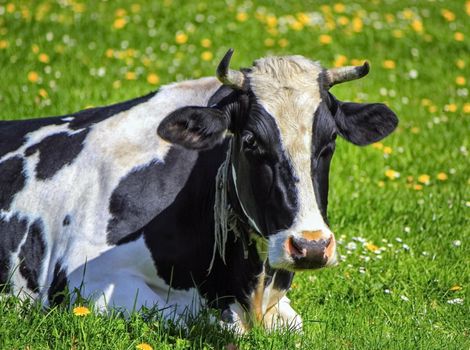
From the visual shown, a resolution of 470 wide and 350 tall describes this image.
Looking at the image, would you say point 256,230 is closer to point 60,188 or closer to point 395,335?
point 395,335

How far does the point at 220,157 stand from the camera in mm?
5570

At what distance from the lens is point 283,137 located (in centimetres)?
470

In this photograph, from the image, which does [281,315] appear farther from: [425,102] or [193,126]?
[425,102]

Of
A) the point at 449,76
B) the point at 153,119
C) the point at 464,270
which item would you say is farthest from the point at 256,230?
the point at 449,76

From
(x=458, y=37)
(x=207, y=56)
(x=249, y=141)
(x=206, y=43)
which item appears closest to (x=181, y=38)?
(x=206, y=43)

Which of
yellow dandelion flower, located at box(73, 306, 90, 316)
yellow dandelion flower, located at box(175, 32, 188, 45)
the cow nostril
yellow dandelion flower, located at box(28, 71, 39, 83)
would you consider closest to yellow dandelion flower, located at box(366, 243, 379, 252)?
the cow nostril

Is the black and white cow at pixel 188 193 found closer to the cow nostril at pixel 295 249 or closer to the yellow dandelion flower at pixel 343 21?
the cow nostril at pixel 295 249

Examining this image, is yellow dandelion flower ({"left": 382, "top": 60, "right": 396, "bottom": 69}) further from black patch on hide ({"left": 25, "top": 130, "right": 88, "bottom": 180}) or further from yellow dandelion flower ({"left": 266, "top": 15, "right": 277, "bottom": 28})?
black patch on hide ({"left": 25, "top": 130, "right": 88, "bottom": 180})

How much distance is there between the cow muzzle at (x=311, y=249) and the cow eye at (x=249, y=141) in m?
0.57

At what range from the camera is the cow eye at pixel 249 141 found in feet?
15.8

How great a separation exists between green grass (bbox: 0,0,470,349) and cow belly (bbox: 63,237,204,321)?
342 millimetres

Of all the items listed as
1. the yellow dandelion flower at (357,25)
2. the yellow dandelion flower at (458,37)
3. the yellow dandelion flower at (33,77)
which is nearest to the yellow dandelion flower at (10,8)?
the yellow dandelion flower at (33,77)

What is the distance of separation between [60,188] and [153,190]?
2.18 feet

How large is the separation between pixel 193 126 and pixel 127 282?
3.40ft
